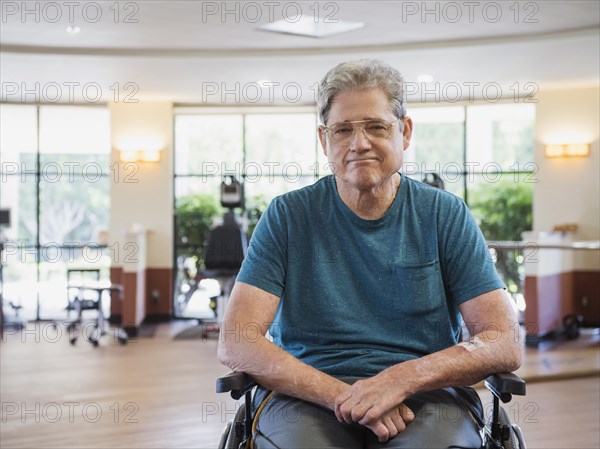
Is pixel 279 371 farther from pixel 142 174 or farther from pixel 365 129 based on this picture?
pixel 142 174

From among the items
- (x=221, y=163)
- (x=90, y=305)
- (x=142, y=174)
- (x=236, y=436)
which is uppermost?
(x=221, y=163)

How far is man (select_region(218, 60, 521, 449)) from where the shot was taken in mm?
1943

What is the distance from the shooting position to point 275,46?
6.20m

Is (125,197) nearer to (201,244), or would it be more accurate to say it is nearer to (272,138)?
(201,244)

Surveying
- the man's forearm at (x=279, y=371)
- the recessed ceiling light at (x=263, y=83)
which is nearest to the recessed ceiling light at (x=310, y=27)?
the recessed ceiling light at (x=263, y=83)

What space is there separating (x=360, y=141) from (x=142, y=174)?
724 centimetres

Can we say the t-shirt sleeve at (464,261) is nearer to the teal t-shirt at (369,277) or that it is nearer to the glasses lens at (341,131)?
the teal t-shirt at (369,277)

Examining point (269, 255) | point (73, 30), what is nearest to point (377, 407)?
point (269, 255)

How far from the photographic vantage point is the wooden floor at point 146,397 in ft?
14.1

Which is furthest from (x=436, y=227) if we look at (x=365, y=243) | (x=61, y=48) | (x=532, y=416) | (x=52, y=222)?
(x=52, y=222)

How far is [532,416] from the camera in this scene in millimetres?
4715

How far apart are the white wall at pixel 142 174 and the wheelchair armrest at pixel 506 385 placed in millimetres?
7348

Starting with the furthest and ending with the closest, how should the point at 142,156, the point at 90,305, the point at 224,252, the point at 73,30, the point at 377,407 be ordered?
the point at 142,156 < the point at 90,305 < the point at 224,252 < the point at 73,30 < the point at 377,407

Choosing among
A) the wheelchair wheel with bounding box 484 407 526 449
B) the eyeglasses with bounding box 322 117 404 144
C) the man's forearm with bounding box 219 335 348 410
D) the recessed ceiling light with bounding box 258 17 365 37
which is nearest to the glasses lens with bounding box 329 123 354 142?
the eyeglasses with bounding box 322 117 404 144
